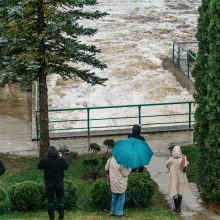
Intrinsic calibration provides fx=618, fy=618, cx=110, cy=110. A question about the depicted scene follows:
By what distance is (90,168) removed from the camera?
1509cm

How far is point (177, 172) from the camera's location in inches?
470

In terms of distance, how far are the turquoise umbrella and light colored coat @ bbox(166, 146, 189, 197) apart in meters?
0.71

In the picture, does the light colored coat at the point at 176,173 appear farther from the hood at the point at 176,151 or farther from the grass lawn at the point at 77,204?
the grass lawn at the point at 77,204

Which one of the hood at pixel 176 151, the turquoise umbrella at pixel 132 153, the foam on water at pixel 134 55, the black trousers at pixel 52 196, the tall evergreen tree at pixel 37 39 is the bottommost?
the foam on water at pixel 134 55

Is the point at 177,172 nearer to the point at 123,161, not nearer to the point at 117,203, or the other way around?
the point at 117,203

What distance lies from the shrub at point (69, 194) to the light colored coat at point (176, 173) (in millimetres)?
1928

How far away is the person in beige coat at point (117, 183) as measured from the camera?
11.2 m

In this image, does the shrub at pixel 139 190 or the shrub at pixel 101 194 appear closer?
the shrub at pixel 101 194

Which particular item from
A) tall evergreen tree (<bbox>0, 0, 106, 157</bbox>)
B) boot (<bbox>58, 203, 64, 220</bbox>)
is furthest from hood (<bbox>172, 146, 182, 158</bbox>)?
tall evergreen tree (<bbox>0, 0, 106, 157</bbox>)

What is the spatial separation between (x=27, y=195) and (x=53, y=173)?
1688mm

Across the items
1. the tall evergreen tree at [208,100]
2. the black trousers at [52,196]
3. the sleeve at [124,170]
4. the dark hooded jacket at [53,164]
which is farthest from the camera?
the tall evergreen tree at [208,100]

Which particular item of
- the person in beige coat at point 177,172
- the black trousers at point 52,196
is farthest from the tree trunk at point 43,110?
the black trousers at point 52,196

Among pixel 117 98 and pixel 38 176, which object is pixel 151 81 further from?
pixel 38 176

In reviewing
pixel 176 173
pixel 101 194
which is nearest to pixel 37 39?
pixel 101 194
